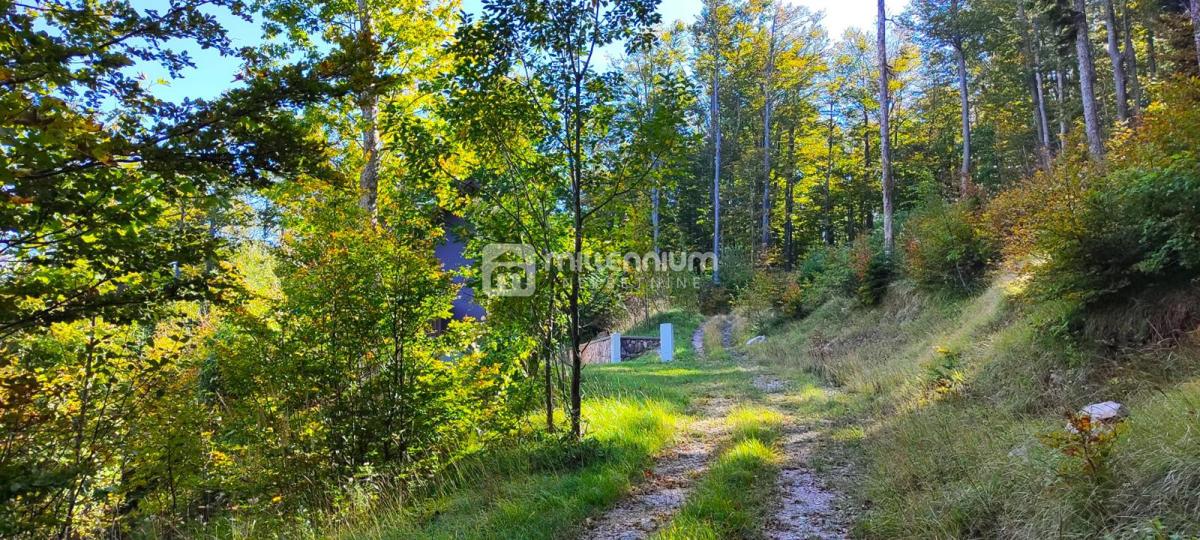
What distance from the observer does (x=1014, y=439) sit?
3973mm

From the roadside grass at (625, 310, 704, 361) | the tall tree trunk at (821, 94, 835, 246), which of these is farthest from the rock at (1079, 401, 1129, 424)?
the tall tree trunk at (821, 94, 835, 246)

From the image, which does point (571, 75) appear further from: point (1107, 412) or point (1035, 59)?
point (1035, 59)

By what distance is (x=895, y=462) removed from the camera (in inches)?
171

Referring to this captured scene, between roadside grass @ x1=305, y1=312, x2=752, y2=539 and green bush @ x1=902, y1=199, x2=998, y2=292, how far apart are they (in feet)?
24.8

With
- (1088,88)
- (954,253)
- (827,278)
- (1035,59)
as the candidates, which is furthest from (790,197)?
(954,253)

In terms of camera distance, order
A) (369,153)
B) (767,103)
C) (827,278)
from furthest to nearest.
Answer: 1. (767,103)
2. (827,278)
3. (369,153)

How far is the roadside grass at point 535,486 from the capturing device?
12.7ft

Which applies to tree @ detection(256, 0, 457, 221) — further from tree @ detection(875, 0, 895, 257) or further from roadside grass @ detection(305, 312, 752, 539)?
tree @ detection(875, 0, 895, 257)

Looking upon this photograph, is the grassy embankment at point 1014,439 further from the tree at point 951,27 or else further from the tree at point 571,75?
the tree at point 951,27

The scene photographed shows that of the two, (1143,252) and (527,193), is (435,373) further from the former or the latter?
(1143,252)

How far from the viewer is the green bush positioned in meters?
10.7
